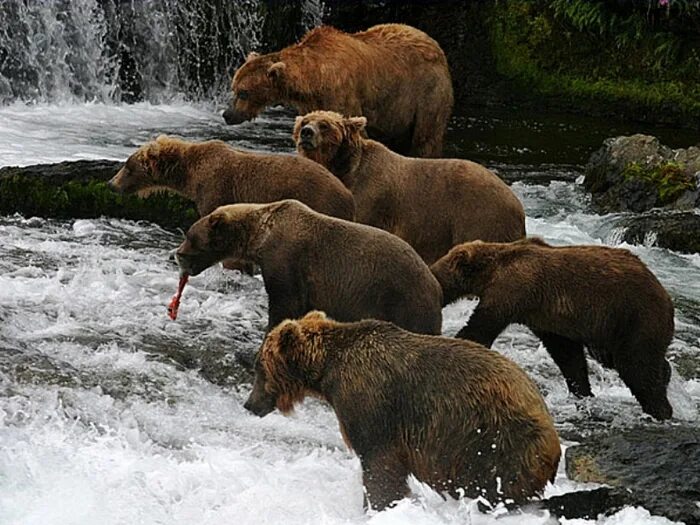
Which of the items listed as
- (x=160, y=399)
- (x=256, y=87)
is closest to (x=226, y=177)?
(x=160, y=399)

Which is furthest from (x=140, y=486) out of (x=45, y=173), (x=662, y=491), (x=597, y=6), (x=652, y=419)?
(x=597, y=6)

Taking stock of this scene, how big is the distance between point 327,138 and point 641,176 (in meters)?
5.67

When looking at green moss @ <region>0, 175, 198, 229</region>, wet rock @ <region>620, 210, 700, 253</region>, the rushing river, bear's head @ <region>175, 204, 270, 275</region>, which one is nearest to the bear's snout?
the rushing river

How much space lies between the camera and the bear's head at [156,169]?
1019 cm

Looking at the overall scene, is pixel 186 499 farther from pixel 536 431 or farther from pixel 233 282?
pixel 233 282

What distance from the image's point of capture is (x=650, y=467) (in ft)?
21.4

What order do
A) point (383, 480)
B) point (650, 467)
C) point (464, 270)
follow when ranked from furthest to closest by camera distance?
1. point (464, 270)
2. point (650, 467)
3. point (383, 480)

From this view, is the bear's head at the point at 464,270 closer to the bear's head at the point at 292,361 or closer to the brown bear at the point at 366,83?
the bear's head at the point at 292,361

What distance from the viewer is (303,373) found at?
651 centimetres

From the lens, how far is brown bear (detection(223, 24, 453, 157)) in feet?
43.4

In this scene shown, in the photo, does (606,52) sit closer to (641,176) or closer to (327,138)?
(641,176)

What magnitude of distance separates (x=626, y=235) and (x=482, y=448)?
7.33 meters

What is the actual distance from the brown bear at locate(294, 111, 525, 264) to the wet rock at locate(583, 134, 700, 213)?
15.3 feet

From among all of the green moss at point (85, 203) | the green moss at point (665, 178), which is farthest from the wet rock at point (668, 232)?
the green moss at point (85, 203)
